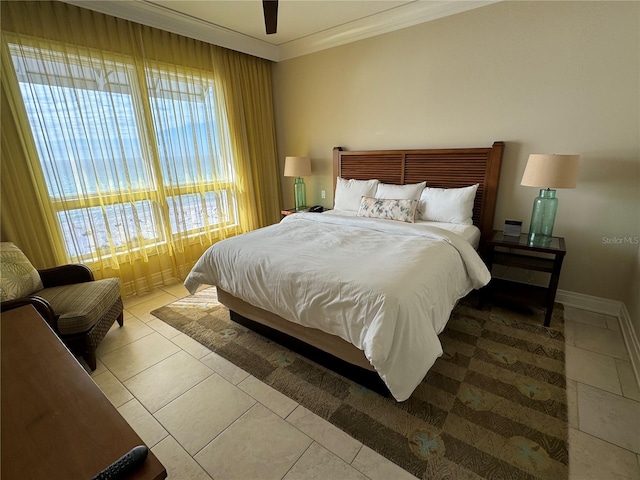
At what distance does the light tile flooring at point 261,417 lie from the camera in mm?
1389

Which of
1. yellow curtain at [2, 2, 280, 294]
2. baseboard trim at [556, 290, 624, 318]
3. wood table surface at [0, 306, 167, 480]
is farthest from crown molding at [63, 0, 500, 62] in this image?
wood table surface at [0, 306, 167, 480]

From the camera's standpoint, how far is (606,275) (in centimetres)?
253

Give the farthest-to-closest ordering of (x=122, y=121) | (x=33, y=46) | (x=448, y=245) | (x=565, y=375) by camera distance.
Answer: (x=122, y=121), (x=33, y=46), (x=448, y=245), (x=565, y=375)

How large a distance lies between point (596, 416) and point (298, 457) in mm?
1600

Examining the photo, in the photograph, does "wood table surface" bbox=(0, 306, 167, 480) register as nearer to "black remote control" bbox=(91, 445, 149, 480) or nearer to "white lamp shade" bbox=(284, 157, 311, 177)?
"black remote control" bbox=(91, 445, 149, 480)

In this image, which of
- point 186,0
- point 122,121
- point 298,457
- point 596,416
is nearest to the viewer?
point 298,457

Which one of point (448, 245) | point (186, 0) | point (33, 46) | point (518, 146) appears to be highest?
point (186, 0)

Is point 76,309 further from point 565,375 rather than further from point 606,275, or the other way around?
point 606,275

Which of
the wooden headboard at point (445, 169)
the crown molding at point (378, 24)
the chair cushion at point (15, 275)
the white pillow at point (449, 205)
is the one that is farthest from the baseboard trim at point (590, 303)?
the chair cushion at point (15, 275)

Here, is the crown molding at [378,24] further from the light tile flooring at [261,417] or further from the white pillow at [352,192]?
the light tile flooring at [261,417]

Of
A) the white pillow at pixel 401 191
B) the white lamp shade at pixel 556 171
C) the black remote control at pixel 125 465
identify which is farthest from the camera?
the white pillow at pixel 401 191

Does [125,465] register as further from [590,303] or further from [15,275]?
[590,303]

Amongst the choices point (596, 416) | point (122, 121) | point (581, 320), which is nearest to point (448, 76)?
point (581, 320)

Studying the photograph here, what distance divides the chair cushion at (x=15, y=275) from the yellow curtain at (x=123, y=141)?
367mm
